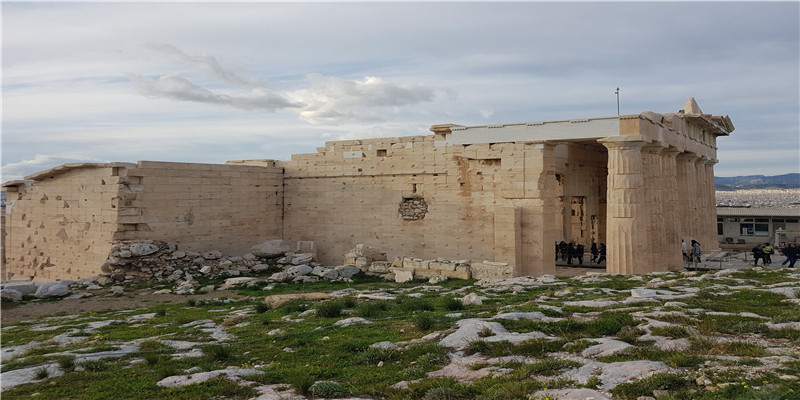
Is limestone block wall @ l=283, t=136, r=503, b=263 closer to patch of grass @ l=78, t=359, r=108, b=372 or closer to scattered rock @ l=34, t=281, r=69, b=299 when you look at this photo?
scattered rock @ l=34, t=281, r=69, b=299

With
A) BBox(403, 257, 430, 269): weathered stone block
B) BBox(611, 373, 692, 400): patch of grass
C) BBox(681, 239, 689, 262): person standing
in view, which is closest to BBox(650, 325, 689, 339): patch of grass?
BBox(611, 373, 692, 400): patch of grass

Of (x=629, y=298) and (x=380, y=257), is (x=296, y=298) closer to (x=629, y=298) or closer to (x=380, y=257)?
(x=629, y=298)

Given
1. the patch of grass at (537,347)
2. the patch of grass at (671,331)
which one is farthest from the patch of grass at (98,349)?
the patch of grass at (671,331)

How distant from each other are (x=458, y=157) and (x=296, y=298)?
30.4ft

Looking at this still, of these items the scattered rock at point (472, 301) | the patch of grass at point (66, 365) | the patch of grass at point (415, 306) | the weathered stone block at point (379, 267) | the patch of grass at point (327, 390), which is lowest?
the weathered stone block at point (379, 267)

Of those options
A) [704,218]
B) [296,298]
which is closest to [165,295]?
[296,298]

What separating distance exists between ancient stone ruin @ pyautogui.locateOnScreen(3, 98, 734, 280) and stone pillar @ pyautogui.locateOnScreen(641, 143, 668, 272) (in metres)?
0.06

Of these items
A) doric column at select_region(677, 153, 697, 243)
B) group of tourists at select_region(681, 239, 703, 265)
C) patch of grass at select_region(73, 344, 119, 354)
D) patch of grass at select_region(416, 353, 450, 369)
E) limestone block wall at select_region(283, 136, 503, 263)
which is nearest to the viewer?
patch of grass at select_region(416, 353, 450, 369)

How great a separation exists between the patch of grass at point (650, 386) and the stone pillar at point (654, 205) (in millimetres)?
13868

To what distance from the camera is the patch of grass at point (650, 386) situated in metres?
4.71

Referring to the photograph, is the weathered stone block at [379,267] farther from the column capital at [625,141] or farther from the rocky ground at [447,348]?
the column capital at [625,141]

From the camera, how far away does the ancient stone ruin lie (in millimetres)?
17359

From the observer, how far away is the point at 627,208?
1667 cm

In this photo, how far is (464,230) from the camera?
19500 mm
